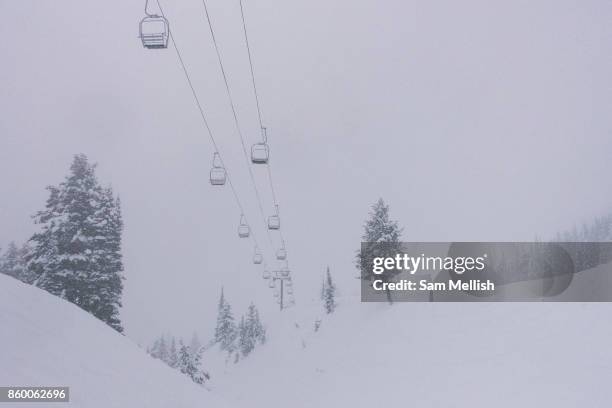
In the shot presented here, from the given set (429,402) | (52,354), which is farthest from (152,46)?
(429,402)

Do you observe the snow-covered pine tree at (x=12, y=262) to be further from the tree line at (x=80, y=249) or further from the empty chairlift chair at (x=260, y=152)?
the empty chairlift chair at (x=260, y=152)

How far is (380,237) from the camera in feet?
179

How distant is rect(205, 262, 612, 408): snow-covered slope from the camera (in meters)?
25.6

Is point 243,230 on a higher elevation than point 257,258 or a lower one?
higher

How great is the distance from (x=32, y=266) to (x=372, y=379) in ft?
82.8

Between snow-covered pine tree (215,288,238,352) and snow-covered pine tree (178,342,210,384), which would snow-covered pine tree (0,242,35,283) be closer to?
snow-covered pine tree (178,342,210,384)

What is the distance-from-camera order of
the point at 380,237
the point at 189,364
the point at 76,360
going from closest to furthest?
the point at 76,360 < the point at 189,364 < the point at 380,237

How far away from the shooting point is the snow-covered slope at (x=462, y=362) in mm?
25609

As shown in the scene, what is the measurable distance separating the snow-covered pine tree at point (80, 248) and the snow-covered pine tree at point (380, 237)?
28.2 meters

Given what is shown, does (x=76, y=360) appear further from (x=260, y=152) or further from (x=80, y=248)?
(x=80, y=248)

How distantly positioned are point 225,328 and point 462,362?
87486mm

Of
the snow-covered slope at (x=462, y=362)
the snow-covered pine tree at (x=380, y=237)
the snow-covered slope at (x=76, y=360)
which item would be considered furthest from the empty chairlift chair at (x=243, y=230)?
the snow-covered pine tree at (x=380, y=237)

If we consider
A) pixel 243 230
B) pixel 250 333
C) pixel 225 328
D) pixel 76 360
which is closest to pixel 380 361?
pixel 243 230

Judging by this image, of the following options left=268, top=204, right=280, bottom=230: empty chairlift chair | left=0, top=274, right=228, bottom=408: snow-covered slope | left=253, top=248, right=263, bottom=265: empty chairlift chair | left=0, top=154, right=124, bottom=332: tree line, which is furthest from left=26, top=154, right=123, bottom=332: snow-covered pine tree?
left=0, top=274, right=228, bottom=408: snow-covered slope
